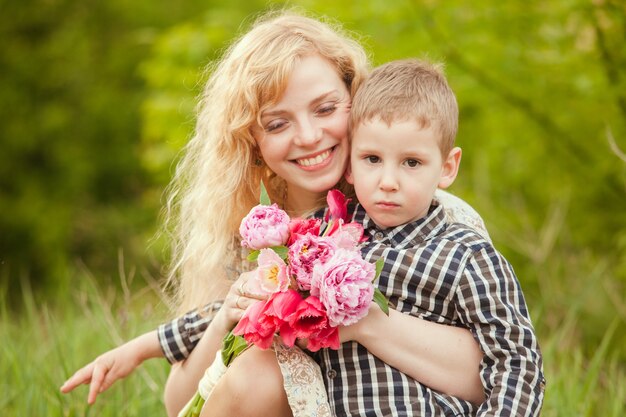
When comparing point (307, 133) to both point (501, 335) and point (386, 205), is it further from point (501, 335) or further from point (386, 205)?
point (501, 335)

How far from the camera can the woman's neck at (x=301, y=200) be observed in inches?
111

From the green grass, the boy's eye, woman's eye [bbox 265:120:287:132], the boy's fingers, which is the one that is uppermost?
woman's eye [bbox 265:120:287:132]

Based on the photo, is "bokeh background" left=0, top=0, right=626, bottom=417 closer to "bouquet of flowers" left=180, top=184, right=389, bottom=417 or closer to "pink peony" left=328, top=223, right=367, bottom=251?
"pink peony" left=328, top=223, right=367, bottom=251

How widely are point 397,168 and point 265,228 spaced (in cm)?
44

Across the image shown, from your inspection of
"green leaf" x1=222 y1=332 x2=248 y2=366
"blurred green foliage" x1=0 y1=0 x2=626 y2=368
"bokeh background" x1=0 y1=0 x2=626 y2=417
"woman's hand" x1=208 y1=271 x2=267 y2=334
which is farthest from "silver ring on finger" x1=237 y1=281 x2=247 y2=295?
"blurred green foliage" x1=0 y1=0 x2=626 y2=368

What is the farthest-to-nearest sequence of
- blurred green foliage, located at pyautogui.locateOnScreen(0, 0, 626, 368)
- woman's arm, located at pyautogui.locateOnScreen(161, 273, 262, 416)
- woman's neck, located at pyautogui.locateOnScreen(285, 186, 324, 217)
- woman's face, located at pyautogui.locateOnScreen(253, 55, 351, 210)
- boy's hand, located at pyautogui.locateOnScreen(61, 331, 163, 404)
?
blurred green foliage, located at pyautogui.locateOnScreen(0, 0, 626, 368), woman's neck, located at pyautogui.locateOnScreen(285, 186, 324, 217), boy's hand, located at pyautogui.locateOnScreen(61, 331, 163, 404), woman's face, located at pyautogui.locateOnScreen(253, 55, 351, 210), woman's arm, located at pyautogui.locateOnScreen(161, 273, 262, 416)

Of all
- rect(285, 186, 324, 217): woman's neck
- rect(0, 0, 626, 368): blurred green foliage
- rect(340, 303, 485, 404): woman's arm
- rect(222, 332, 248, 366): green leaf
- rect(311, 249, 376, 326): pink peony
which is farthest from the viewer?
rect(0, 0, 626, 368): blurred green foliage

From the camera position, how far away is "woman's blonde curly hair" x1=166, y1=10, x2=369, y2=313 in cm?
270

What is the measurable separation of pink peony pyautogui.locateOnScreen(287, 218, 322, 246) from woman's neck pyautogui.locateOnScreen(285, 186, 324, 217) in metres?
0.59

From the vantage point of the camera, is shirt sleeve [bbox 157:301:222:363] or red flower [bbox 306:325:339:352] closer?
red flower [bbox 306:325:339:352]

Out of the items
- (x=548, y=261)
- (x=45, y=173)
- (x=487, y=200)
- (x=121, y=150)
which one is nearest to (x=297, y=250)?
(x=548, y=261)

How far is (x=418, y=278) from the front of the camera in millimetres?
2291

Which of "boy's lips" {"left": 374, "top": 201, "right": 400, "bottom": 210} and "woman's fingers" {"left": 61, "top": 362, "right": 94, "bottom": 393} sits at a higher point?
"boy's lips" {"left": 374, "top": 201, "right": 400, "bottom": 210}

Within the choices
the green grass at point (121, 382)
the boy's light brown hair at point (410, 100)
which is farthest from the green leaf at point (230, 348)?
the green grass at point (121, 382)
